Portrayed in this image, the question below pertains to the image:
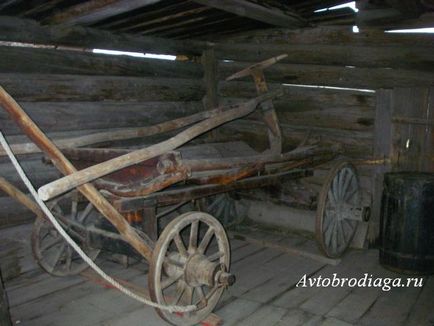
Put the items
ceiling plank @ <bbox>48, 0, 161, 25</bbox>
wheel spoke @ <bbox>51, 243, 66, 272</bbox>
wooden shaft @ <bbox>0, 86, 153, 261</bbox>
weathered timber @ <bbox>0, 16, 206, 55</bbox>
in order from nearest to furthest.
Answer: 1. wooden shaft @ <bbox>0, 86, 153, 261</bbox>
2. ceiling plank @ <bbox>48, 0, 161, 25</bbox>
3. weathered timber @ <bbox>0, 16, 206, 55</bbox>
4. wheel spoke @ <bbox>51, 243, 66, 272</bbox>

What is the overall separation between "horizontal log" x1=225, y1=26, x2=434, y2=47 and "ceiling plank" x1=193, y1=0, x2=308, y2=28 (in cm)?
25

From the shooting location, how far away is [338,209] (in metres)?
4.91

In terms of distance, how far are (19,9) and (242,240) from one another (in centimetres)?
374

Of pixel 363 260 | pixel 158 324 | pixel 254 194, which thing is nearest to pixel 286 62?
pixel 254 194

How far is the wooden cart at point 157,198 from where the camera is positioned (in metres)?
2.76

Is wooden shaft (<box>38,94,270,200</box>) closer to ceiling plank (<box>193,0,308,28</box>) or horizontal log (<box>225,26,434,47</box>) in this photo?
ceiling plank (<box>193,0,308,28</box>)

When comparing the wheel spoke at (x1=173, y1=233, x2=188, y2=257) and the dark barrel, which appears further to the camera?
the dark barrel

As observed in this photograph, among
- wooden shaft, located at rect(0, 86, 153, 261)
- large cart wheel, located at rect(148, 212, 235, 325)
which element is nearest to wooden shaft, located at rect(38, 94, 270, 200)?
wooden shaft, located at rect(0, 86, 153, 261)

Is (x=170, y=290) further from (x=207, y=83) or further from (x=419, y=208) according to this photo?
(x=207, y=83)

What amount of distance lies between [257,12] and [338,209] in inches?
95.5

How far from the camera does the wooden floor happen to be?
11.5 feet

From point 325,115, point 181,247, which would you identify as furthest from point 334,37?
point 181,247

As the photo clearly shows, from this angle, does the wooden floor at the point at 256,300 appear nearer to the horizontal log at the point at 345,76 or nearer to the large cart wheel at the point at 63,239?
the large cart wheel at the point at 63,239

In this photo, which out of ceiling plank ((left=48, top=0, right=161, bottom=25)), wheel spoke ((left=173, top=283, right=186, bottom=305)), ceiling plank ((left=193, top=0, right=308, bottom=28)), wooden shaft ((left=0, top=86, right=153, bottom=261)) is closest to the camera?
wooden shaft ((left=0, top=86, right=153, bottom=261))
